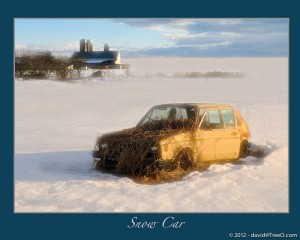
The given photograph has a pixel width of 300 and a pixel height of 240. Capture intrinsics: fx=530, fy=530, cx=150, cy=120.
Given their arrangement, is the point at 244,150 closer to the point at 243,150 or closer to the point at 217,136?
the point at 243,150

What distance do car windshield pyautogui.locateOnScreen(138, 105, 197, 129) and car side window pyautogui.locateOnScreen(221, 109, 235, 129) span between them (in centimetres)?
100

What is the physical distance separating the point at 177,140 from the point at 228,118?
7.50 ft

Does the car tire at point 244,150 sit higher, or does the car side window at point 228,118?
the car side window at point 228,118

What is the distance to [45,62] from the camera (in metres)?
17.5

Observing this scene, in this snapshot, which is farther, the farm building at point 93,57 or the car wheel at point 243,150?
the farm building at point 93,57

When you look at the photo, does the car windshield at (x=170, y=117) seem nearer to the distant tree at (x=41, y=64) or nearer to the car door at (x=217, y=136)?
the car door at (x=217, y=136)

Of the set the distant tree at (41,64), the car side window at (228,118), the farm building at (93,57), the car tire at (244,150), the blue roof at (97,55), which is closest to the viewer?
the car side window at (228,118)

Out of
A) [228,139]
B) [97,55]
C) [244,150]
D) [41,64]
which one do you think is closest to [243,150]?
[244,150]

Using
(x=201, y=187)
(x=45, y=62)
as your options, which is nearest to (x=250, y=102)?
(x=45, y=62)

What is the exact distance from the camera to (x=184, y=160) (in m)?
11.7

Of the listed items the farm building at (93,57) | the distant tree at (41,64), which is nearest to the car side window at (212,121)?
the farm building at (93,57)

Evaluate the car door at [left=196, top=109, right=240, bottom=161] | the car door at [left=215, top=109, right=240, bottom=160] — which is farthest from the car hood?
the car door at [left=215, top=109, right=240, bottom=160]

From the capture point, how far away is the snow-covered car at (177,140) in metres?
11.3

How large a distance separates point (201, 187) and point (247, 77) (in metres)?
12.7
